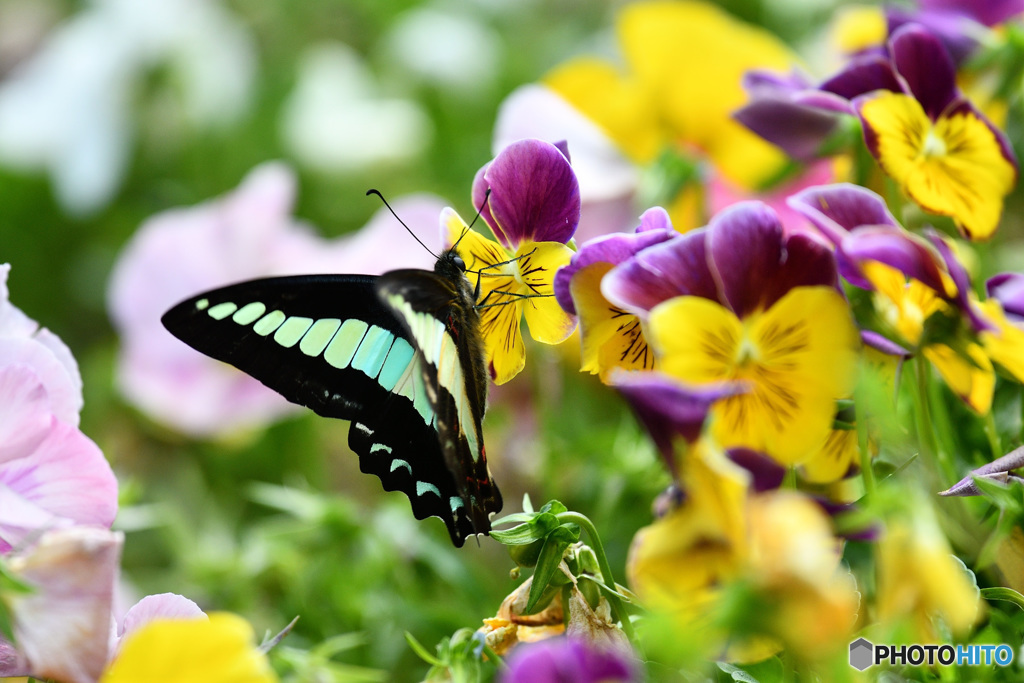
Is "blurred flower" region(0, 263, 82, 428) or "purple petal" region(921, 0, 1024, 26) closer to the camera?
"blurred flower" region(0, 263, 82, 428)

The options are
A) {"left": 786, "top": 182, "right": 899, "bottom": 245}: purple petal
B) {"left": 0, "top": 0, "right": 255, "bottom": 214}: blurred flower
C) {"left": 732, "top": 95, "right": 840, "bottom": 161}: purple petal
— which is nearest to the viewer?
{"left": 786, "top": 182, "right": 899, "bottom": 245}: purple petal

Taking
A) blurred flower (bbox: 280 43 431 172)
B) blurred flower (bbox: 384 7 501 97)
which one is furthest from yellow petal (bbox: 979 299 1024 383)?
blurred flower (bbox: 384 7 501 97)

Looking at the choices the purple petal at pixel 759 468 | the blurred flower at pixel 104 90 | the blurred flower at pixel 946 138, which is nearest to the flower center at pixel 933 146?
the blurred flower at pixel 946 138

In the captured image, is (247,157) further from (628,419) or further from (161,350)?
(628,419)

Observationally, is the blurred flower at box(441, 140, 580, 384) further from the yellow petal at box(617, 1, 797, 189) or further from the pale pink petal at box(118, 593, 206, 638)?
the yellow petal at box(617, 1, 797, 189)

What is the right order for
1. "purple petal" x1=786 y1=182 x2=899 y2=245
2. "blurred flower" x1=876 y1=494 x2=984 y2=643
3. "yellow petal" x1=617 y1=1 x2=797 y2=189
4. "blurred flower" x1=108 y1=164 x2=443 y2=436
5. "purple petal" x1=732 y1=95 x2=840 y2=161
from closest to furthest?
"blurred flower" x1=876 y1=494 x2=984 y2=643 → "purple petal" x1=786 y1=182 x2=899 y2=245 → "purple petal" x1=732 y1=95 x2=840 y2=161 → "blurred flower" x1=108 y1=164 x2=443 y2=436 → "yellow petal" x1=617 y1=1 x2=797 y2=189

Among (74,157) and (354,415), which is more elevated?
(354,415)

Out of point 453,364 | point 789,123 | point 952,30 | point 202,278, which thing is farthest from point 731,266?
point 202,278

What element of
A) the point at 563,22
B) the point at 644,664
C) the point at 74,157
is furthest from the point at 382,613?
the point at 563,22
